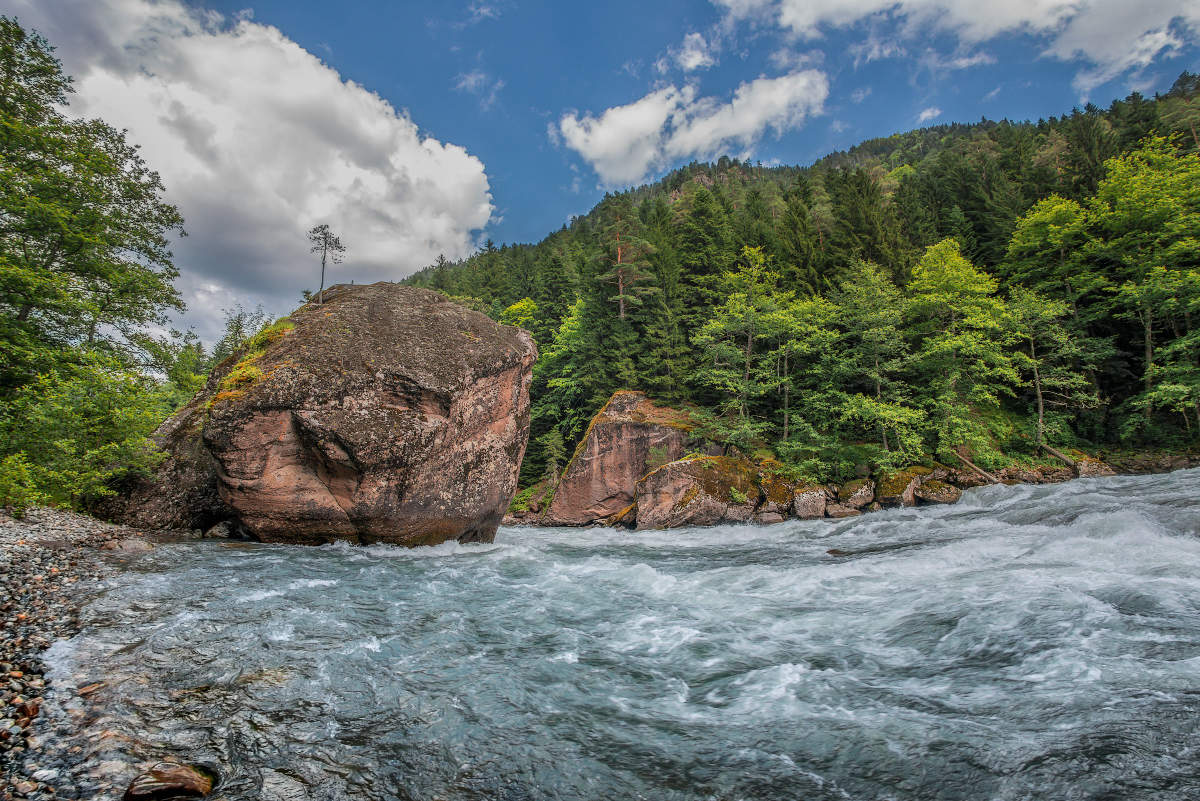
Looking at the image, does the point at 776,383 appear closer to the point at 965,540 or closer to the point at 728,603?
the point at 965,540

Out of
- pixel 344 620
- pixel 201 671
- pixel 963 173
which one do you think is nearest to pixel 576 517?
pixel 344 620

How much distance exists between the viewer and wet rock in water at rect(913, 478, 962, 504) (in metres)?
→ 17.8

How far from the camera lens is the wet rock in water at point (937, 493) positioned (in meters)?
17.8

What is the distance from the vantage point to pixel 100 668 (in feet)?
12.8

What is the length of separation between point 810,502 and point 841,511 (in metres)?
1.18

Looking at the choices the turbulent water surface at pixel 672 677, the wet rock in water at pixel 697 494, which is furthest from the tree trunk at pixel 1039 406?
the turbulent water surface at pixel 672 677

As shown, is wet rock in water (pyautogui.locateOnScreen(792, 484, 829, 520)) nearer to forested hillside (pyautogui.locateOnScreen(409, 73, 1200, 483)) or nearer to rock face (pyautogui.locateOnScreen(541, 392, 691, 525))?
forested hillside (pyautogui.locateOnScreen(409, 73, 1200, 483))

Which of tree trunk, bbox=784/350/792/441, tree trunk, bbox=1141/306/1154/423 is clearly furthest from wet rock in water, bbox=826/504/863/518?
tree trunk, bbox=1141/306/1154/423

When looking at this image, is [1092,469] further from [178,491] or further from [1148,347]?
[178,491]

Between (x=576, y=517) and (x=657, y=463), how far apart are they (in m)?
5.05

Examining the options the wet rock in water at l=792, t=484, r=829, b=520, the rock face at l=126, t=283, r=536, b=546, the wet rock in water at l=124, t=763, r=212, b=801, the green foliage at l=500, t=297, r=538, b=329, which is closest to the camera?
the wet rock in water at l=124, t=763, r=212, b=801

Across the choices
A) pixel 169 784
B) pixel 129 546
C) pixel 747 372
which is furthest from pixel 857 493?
pixel 129 546

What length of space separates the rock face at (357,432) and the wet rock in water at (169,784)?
A: 8980 mm

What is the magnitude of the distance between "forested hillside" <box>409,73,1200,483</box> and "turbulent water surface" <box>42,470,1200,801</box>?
13.6 m
